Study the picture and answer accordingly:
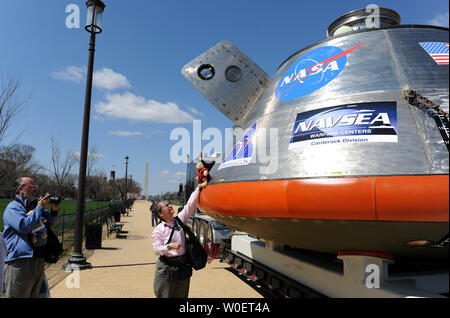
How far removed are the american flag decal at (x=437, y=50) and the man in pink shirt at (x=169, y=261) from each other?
3.64m

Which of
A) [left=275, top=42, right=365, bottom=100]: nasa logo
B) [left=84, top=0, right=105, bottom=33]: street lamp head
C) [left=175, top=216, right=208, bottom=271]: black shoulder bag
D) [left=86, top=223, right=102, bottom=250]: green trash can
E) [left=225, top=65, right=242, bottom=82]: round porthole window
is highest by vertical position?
[left=84, top=0, right=105, bottom=33]: street lamp head

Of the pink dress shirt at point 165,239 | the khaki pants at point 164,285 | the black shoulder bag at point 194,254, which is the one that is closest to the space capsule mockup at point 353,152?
the black shoulder bag at point 194,254

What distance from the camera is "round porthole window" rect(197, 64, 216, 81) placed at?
20.8 ft

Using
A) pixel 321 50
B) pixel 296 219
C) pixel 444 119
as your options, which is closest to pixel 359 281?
pixel 296 219

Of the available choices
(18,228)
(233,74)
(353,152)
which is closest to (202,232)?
(233,74)

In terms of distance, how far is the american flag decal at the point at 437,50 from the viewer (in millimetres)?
3910

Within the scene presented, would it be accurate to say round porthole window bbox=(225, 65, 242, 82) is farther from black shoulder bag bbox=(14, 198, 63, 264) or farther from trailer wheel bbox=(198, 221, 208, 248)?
trailer wheel bbox=(198, 221, 208, 248)

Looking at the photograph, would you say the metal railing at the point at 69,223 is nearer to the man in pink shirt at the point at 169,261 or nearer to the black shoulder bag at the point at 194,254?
the man in pink shirt at the point at 169,261

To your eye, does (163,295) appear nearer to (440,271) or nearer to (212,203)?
(212,203)

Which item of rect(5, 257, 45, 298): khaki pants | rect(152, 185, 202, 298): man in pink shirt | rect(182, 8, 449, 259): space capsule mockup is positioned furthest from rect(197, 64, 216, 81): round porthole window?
rect(5, 257, 45, 298): khaki pants

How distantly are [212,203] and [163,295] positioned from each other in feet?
5.31

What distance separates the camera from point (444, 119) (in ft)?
10.9

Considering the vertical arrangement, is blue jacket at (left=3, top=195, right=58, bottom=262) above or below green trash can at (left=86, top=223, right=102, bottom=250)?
above

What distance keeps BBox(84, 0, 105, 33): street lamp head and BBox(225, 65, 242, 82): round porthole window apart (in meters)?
4.57
